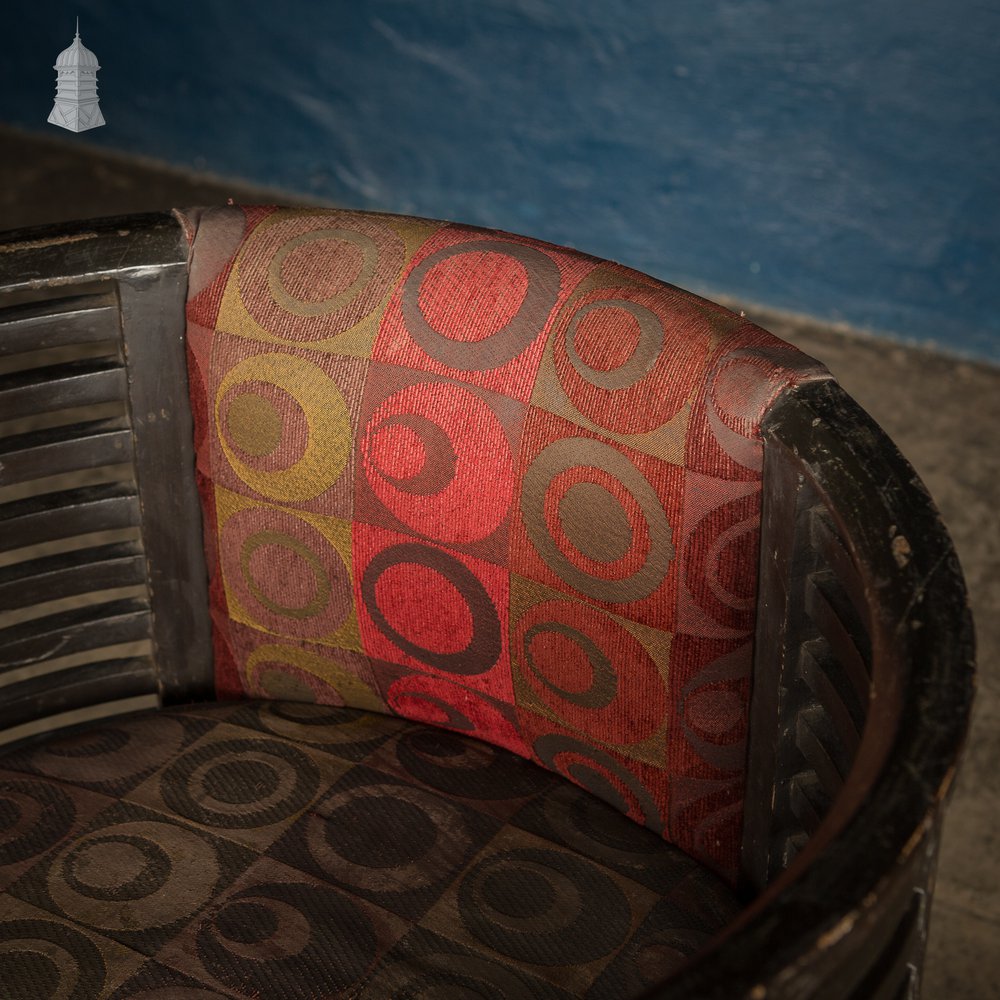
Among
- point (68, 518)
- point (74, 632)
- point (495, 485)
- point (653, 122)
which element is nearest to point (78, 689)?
point (74, 632)

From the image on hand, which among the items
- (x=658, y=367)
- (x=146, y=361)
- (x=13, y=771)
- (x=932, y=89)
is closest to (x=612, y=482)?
(x=658, y=367)

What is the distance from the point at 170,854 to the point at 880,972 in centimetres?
59

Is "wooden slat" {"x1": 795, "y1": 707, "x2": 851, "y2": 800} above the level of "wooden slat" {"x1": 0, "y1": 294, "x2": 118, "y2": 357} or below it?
below

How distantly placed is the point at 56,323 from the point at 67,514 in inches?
6.7

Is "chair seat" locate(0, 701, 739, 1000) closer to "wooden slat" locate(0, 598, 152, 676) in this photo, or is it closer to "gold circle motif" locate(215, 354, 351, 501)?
"wooden slat" locate(0, 598, 152, 676)

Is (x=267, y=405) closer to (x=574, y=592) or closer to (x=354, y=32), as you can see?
(x=574, y=592)

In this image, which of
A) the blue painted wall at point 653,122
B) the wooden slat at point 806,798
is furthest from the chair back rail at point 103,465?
the blue painted wall at point 653,122

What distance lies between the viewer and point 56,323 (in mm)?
1131

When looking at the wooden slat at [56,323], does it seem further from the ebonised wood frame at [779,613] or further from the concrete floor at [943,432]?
the concrete floor at [943,432]

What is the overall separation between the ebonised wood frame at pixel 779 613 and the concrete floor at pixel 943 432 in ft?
2.83

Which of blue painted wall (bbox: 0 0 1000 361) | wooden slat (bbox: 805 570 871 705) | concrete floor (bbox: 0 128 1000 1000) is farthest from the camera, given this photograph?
blue painted wall (bbox: 0 0 1000 361)

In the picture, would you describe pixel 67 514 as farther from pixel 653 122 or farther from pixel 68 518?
pixel 653 122

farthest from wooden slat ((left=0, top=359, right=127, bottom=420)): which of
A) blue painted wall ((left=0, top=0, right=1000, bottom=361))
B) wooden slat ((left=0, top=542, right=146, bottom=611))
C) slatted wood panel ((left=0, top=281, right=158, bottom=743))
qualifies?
blue painted wall ((left=0, top=0, right=1000, bottom=361))

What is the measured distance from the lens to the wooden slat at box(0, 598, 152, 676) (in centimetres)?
121
